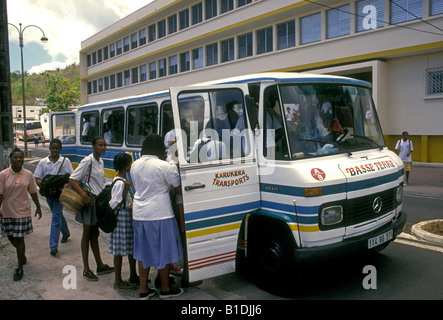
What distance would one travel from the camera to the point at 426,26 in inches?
695

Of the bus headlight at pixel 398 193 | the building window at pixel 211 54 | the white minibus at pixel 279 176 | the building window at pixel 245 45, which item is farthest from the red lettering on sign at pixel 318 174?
the building window at pixel 211 54

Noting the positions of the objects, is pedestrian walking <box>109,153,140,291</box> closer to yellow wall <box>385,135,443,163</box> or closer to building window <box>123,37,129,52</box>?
yellow wall <box>385,135,443,163</box>

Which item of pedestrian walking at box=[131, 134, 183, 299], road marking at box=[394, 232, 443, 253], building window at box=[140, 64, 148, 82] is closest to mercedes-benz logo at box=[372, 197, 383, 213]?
road marking at box=[394, 232, 443, 253]

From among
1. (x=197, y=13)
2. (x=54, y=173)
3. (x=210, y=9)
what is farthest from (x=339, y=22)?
(x=54, y=173)

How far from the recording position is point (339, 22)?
21.0 m

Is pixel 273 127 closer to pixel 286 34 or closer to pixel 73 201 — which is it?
pixel 73 201

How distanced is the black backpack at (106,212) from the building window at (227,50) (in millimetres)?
24686

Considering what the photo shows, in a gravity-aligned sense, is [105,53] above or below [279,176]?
above

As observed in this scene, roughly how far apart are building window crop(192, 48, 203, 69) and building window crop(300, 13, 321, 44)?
10254 millimetres

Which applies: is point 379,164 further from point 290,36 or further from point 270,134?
point 290,36

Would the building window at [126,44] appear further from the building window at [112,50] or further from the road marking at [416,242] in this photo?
the road marking at [416,242]

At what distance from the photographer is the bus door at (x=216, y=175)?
4293 mm

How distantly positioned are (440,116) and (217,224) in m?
16.9

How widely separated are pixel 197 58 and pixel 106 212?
2826 centimetres
